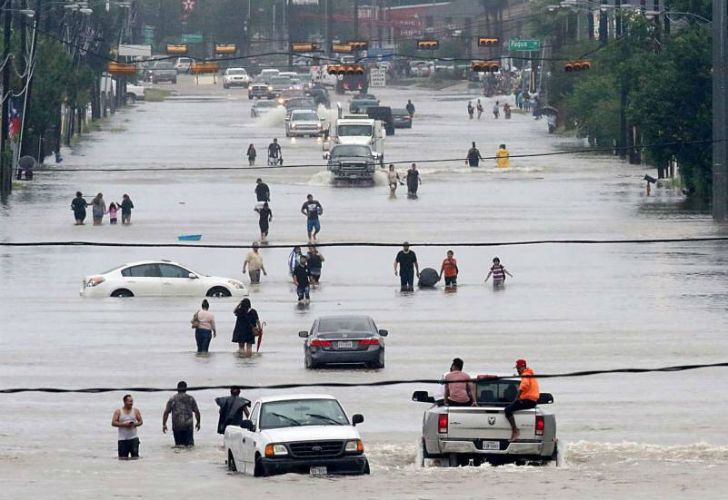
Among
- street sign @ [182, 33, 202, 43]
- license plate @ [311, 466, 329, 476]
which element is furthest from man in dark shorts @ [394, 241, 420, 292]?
street sign @ [182, 33, 202, 43]

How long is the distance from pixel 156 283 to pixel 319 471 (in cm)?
2440

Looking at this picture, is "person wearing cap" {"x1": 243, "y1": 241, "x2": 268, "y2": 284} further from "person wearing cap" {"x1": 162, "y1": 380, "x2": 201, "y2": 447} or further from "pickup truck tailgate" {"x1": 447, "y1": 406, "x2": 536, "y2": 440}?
"pickup truck tailgate" {"x1": 447, "y1": 406, "x2": 536, "y2": 440}

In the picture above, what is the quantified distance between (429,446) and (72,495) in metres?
4.87

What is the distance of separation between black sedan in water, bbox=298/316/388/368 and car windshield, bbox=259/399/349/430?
34.1 ft

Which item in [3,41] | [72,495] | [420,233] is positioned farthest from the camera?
[3,41]

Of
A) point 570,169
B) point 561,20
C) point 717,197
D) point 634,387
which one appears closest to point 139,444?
point 634,387

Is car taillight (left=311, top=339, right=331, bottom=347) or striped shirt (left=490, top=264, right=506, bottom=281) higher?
car taillight (left=311, top=339, right=331, bottom=347)

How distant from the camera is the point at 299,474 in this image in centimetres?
2459

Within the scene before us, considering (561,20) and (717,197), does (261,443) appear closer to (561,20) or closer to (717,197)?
(717,197)

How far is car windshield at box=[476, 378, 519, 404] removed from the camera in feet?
85.6

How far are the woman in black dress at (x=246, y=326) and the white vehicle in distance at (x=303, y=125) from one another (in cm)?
6974

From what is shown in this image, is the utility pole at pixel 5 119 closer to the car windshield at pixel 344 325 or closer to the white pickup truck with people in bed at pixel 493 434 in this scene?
the car windshield at pixel 344 325

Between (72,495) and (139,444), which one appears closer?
(72,495)

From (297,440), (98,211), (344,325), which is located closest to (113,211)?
(98,211)
